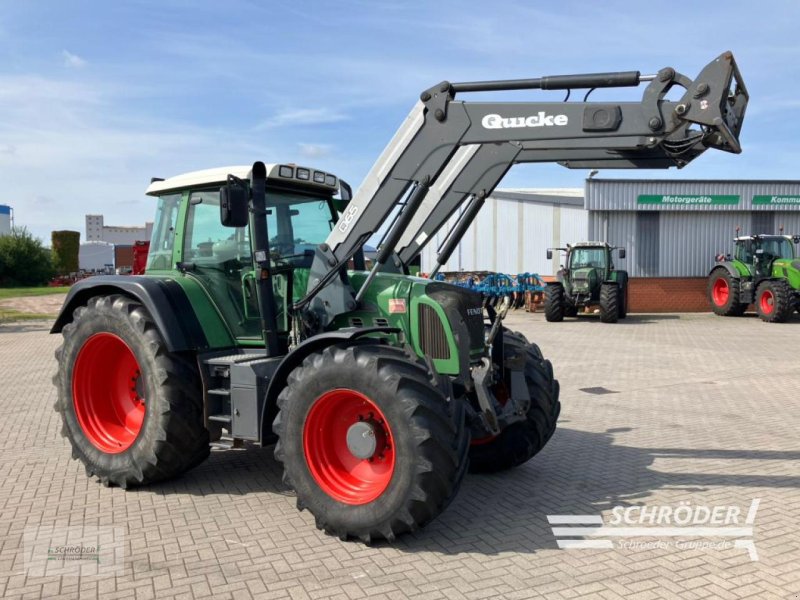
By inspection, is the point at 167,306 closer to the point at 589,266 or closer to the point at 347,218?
the point at 347,218

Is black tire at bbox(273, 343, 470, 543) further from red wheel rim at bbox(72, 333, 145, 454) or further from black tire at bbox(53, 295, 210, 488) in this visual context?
red wheel rim at bbox(72, 333, 145, 454)

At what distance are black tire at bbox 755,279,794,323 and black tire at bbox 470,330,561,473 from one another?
A: 57.7ft

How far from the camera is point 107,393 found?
255 inches

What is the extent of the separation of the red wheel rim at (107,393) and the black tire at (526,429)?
10.1ft

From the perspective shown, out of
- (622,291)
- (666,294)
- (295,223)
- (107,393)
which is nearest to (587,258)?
(622,291)

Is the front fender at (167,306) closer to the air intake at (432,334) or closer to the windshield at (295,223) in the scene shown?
the windshield at (295,223)

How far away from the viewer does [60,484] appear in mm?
6004

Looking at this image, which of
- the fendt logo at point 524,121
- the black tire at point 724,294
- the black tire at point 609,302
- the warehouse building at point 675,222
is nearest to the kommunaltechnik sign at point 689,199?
the warehouse building at point 675,222

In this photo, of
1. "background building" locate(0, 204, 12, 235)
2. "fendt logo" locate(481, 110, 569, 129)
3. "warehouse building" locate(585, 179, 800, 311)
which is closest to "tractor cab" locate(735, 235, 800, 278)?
"warehouse building" locate(585, 179, 800, 311)

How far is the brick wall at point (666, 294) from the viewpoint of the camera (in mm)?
25141

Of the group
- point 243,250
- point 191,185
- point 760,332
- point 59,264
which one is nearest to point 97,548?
point 243,250

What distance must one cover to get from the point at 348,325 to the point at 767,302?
777 inches

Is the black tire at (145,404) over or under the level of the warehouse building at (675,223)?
under

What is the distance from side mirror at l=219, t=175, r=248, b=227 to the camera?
5160 mm
